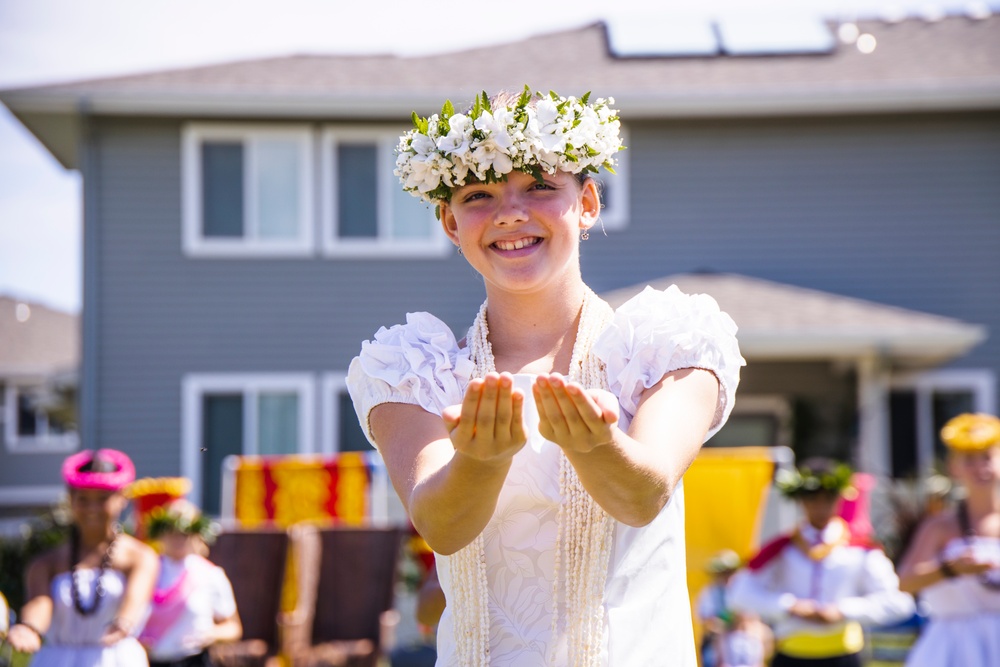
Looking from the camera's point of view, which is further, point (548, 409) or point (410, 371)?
point (410, 371)

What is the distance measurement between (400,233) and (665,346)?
1389 cm

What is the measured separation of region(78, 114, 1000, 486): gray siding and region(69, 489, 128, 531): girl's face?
875 cm

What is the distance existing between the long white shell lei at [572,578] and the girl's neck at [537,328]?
82 millimetres

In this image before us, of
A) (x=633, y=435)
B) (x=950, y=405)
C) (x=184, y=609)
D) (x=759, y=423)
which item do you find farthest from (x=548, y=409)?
(x=950, y=405)

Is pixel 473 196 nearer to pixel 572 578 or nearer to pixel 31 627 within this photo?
pixel 572 578

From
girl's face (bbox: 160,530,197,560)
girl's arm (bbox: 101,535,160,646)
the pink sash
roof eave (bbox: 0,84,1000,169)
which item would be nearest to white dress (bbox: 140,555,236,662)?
the pink sash

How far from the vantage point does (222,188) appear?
52.4ft

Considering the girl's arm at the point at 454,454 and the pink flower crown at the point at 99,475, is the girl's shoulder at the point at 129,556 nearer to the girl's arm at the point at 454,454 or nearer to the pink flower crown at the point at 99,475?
the pink flower crown at the point at 99,475

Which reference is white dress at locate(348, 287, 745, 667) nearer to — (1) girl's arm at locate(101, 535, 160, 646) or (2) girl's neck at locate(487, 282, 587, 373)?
(2) girl's neck at locate(487, 282, 587, 373)

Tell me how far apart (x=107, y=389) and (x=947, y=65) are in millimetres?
11185

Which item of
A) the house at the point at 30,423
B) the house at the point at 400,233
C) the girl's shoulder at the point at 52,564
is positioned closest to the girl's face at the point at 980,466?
the girl's shoulder at the point at 52,564

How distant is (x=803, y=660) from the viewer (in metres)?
8.23

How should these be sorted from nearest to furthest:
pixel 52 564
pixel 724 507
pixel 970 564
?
1. pixel 52 564
2. pixel 970 564
3. pixel 724 507

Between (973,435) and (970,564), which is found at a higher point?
(973,435)
